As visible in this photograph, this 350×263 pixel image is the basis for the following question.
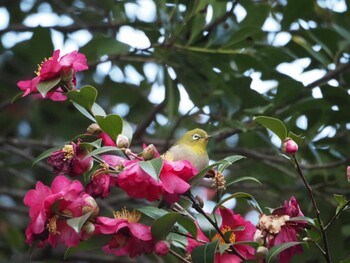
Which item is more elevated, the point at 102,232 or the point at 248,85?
the point at 102,232

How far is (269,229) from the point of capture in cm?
181

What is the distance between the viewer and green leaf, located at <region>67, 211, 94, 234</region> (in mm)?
1749

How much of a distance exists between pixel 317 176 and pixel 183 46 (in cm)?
95

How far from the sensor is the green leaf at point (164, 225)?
6.05ft

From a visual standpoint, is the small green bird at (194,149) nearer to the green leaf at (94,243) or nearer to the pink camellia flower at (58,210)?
the green leaf at (94,243)

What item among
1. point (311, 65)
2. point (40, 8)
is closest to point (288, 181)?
point (311, 65)

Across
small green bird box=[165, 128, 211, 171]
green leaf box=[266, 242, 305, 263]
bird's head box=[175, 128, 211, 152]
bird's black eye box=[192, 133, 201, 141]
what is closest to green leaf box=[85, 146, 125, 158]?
green leaf box=[266, 242, 305, 263]

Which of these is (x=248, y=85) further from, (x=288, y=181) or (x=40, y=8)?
(x=40, y=8)

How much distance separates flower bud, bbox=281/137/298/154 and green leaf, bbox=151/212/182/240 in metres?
0.33

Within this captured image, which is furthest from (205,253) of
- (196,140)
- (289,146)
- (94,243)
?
(196,140)

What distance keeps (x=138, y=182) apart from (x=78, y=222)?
180mm

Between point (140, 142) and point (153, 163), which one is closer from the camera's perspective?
point (153, 163)

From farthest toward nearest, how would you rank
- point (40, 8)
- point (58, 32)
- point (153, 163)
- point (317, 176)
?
point (40, 8)
point (58, 32)
point (317, 176)
point (153, 163)

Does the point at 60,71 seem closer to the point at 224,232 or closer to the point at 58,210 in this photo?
the point at 58,210
